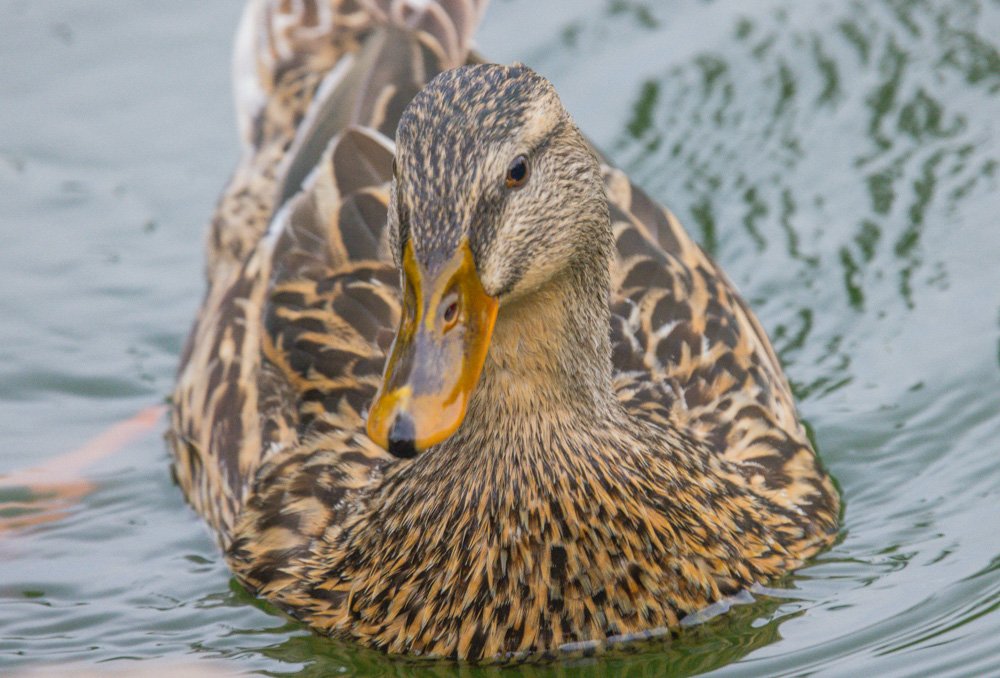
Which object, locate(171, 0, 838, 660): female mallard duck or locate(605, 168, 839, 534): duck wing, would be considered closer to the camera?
locate(171, 0, 838, 660): female mallard duck

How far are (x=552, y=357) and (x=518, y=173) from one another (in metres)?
0.60

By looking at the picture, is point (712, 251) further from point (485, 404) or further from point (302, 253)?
point (485, 404)

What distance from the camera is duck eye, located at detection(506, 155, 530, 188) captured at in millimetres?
4297

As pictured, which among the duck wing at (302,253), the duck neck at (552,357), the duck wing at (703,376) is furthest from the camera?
the duck wing at (302,253)

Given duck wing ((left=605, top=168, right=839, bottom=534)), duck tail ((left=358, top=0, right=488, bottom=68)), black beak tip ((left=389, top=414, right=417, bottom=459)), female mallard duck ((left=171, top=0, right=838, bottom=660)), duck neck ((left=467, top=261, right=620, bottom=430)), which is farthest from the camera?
duck tail ((left=358, top=0, right=488, bottom=68))

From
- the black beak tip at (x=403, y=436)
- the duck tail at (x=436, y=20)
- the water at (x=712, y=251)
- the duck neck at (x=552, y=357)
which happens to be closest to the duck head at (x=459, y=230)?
the black beak tip at (x=403, y=436)

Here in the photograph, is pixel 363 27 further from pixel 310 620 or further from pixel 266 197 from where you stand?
pixel 310 620

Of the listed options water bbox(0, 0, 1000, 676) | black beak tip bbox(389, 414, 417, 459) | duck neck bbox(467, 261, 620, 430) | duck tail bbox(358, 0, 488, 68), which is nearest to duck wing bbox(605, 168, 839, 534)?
water bbox(0, 0, 1000, 676)

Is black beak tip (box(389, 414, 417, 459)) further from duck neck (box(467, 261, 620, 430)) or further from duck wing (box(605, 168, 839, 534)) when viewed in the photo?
duck wing (box(605, 168, 839, 534))

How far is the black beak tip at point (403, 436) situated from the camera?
416 centimetres

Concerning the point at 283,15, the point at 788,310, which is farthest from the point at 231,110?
the point at 788,310

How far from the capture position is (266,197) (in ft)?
23.6

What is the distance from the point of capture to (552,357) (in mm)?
4688

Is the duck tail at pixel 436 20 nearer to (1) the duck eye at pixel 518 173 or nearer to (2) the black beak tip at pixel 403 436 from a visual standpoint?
(1) the duck eye at pixel 518 173
